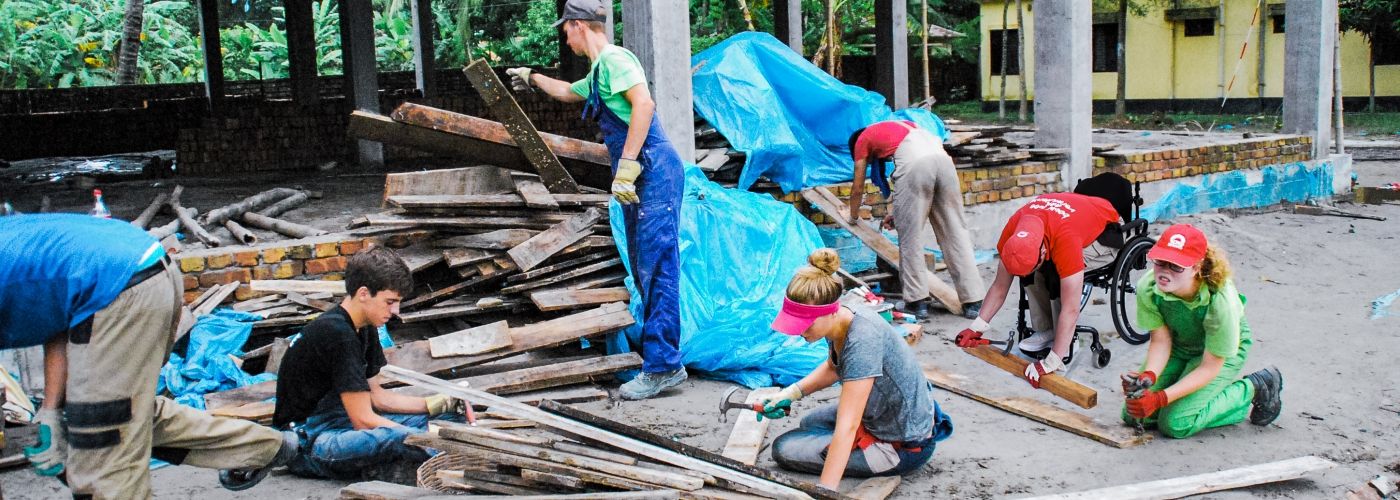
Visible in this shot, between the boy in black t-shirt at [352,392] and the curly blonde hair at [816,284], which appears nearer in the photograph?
the curly blonde hair at [816,284]

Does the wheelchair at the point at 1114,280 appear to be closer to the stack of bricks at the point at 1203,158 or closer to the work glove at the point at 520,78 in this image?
the work glove at the point at 520,78

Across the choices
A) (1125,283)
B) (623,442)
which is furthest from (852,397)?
(1125,283)

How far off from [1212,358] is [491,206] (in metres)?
4.22

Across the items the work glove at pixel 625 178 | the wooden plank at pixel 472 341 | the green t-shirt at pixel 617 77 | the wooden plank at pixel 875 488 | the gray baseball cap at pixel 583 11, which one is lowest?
the wooden plank at pixel 875 488

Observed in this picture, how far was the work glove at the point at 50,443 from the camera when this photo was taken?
3537 mm

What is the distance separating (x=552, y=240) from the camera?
6605 millimetres

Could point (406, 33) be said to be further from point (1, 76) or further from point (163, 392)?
point (163, 392)

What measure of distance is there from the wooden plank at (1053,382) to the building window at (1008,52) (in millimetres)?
22988

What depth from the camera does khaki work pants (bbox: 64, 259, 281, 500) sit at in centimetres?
347

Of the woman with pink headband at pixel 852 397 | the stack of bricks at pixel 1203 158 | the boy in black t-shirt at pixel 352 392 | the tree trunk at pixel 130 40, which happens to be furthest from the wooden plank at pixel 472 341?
the tree trunk at pixel 130 40

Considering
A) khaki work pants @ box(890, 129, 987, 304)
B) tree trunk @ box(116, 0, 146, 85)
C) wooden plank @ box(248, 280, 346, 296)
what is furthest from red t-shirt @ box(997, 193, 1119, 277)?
tree trunk @ box(116, 0, 146, 85)

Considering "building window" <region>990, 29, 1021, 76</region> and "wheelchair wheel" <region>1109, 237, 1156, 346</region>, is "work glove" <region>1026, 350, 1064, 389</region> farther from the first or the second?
"building window" <region>990, 29, 1021, 76</region>

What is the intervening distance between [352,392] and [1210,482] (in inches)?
135

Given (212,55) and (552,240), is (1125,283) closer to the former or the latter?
(552,240)
